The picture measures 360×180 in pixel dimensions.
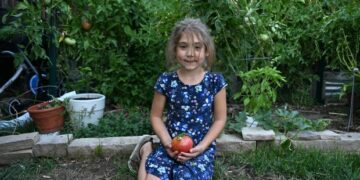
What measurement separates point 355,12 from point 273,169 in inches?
60.3

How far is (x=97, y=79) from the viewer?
371 cm

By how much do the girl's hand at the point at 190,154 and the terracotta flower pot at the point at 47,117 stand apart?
1300 mm

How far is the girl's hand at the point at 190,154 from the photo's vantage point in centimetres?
226

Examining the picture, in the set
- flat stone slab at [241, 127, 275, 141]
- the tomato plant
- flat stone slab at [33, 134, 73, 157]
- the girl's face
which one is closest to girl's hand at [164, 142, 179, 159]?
the girl's face

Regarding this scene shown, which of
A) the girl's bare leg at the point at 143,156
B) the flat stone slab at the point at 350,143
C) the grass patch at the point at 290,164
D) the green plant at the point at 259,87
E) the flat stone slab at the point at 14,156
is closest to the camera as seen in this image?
the girl's bare leg at the point at 143,156

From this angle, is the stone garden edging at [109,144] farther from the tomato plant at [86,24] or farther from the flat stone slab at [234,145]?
the tomato plant at [86,24]

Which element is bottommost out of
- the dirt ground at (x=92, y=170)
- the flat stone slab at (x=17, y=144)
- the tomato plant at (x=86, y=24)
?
the dirt ground at (x=92, y=170)

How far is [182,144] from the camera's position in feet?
7.32

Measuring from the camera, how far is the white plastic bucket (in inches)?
124

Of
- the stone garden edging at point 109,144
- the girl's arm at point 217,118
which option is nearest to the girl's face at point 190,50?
the girl's arm at point 217,118

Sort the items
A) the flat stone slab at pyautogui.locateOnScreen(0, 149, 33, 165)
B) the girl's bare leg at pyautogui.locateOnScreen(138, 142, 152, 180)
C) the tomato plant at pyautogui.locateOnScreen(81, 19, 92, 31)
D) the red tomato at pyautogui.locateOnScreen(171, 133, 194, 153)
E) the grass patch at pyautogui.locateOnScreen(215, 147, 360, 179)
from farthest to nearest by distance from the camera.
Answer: the tomato plant at pyautogui.locateOnScreen(81, 19, 92, 31) < the flat stone slab at pyautogui.locateOnScreen(0, 149, 33, 165) < the grass patch at pyautogui.locateOnScreen(215, 147, 360, 179) < the girl's bare leg at pyautogui.locateOnScreen(138, 142, 152, 180) < the red tomato at pyautogui.locateOnScreen(171, 133, 194, 153)

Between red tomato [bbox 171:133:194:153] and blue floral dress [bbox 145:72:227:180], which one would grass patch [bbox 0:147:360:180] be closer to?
blue floral dress [bbox 145:72:227:180]

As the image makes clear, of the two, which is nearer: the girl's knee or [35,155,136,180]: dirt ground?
the girl's knee

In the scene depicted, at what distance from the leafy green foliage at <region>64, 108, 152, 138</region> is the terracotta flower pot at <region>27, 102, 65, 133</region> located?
0.38 ft
